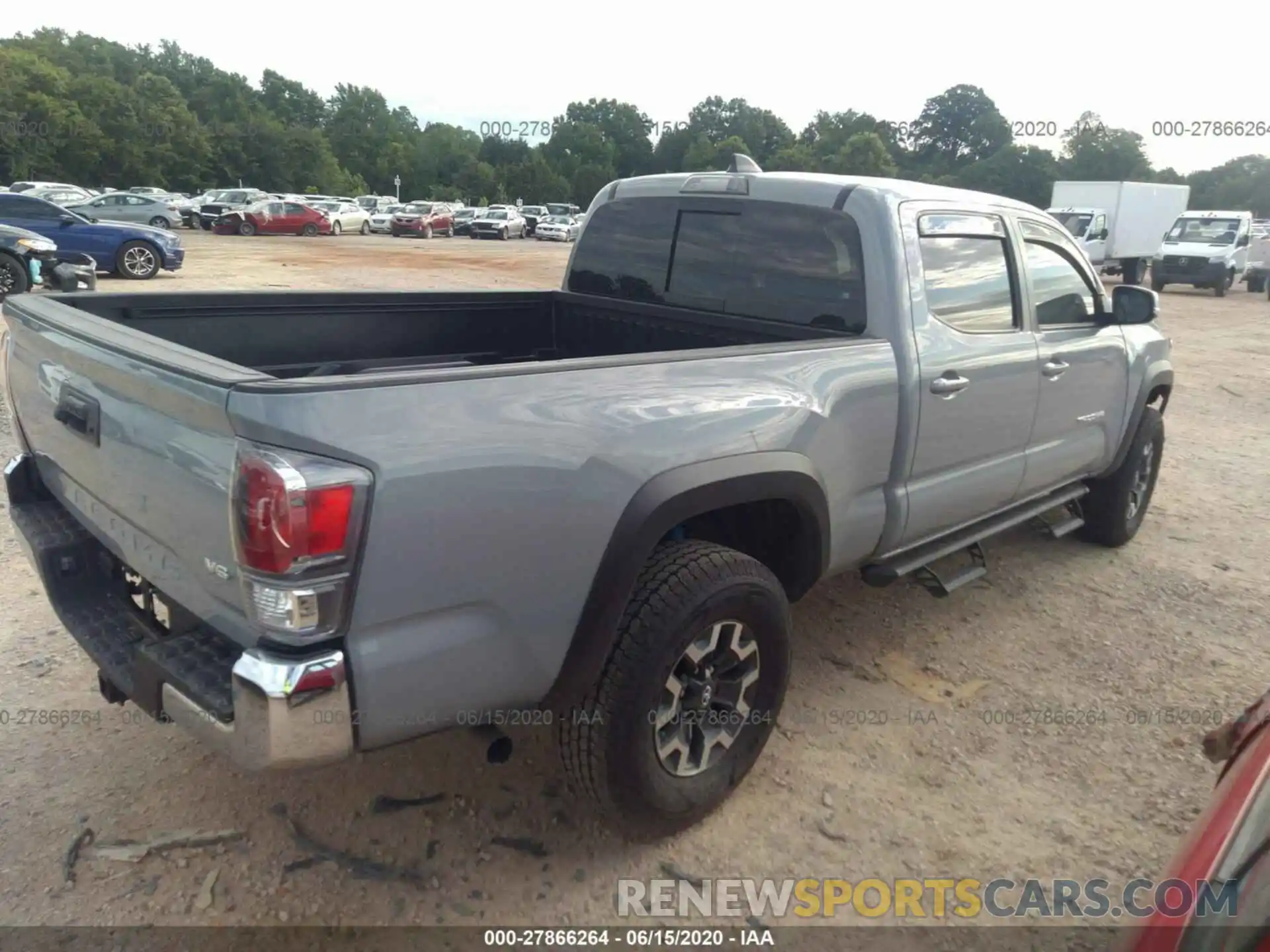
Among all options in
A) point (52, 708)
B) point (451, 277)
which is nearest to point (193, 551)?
point (52, 708)

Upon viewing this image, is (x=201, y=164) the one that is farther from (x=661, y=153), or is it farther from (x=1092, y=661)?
(x=1092, y=661)

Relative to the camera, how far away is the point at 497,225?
39.8m

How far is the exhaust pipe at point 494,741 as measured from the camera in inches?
93.9

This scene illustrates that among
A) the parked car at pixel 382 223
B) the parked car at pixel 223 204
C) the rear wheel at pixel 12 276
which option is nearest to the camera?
the rear wheel at pixel 12 276

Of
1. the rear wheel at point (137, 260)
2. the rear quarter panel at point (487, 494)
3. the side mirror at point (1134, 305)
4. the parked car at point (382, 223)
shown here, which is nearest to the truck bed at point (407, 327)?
the rear quarter panel at point (487, 494)

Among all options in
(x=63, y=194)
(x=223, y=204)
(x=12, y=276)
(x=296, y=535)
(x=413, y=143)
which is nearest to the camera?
(x=296, y=535)

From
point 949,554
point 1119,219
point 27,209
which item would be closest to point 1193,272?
point 1119,219

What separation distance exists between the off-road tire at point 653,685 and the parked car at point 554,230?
38.1 m

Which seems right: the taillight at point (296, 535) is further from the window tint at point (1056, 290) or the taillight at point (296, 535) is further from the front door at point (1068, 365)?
the window tint at point (1056, 290)

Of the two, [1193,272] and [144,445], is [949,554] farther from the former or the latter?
[1193,272]

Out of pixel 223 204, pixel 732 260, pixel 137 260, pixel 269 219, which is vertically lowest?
pixel 137 260

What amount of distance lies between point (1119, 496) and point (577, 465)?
4.05m

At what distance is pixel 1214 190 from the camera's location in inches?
2571

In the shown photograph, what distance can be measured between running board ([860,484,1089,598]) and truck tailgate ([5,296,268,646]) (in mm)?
2338
